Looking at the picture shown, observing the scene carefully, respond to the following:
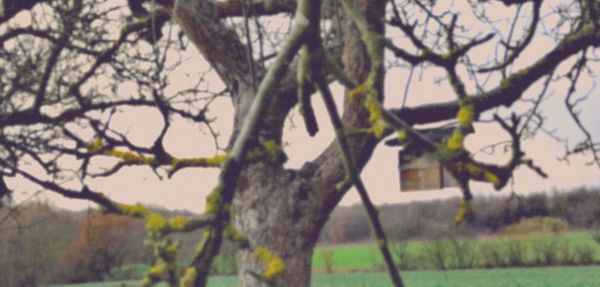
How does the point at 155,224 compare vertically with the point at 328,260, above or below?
above

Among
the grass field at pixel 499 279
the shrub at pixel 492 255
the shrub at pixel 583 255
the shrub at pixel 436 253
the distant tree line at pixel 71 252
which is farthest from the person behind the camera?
the shrub at pixel 436 253

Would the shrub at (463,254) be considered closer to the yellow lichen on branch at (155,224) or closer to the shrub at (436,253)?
the shrub at (436,253)

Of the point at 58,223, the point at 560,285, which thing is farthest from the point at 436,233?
the point at 58,223

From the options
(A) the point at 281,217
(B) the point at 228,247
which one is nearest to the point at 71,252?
(B) the point at 228,247

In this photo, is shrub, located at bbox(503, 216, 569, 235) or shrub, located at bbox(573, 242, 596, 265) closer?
shrub, located at bbox(573, 242, 596, 265)

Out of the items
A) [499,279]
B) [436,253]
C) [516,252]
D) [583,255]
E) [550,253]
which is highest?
[436,253]

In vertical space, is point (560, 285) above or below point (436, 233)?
below

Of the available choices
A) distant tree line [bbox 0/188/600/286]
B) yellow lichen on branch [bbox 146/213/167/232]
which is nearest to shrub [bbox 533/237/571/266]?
distant tree line [bbox 0/188/600/286]

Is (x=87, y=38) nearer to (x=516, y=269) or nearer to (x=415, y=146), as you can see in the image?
(x=415, y=146)

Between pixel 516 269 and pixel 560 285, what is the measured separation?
7.39 m

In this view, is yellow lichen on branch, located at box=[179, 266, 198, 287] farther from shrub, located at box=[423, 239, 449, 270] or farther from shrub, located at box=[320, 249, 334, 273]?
shrub, located at box=[320, 249, 334, 273]

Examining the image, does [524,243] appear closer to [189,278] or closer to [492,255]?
[492,255]

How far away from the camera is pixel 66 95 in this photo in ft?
25.4

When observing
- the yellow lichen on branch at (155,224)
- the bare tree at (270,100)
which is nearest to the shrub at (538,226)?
the bare tree at (270,100)
